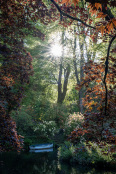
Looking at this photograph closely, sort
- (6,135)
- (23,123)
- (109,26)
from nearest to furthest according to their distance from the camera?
1. (109,26)
2. (6,135)
3. (23,123)

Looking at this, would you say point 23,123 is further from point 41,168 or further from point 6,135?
point 6,135

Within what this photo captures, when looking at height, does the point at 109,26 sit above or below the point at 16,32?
below

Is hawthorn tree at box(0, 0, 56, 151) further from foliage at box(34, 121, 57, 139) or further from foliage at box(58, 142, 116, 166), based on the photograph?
foliage at box(34, 121, 57, 139)

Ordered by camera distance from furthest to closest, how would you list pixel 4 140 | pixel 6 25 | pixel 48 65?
pixel 48 65, pixel 6 25, pixel 4 140

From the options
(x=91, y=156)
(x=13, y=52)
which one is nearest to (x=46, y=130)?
(x=91, y=156)

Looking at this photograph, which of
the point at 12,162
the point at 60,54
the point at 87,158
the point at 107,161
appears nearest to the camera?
the point at 107,161

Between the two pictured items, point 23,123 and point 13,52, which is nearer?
point 13,52

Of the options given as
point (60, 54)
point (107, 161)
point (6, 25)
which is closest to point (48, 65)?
point (60, 54)

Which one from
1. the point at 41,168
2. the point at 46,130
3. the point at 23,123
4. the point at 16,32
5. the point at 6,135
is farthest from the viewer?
the point at 46,130

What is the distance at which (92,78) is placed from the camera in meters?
3.33

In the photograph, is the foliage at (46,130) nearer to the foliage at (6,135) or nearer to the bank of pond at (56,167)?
the bank of pond at (56,167)

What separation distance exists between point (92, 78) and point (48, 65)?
14.6 metres

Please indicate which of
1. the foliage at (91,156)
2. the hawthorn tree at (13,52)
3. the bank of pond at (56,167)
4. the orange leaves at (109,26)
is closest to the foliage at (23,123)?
the bank of pond at (56,167)

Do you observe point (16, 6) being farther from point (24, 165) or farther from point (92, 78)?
point (24, 165)
